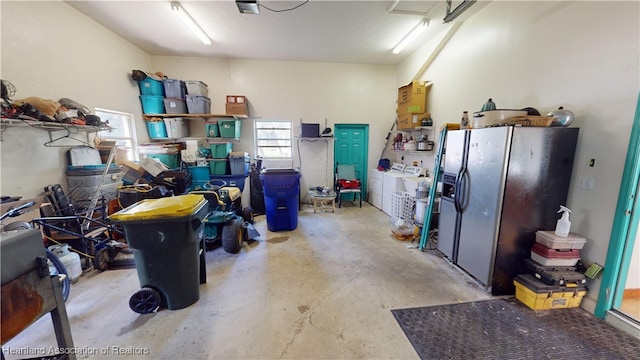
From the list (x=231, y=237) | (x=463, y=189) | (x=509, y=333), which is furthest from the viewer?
(x=231, y=237)

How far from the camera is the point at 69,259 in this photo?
2518mm


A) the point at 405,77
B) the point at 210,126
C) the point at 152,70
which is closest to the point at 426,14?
the point at 405,77

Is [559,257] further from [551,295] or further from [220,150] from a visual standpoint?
[220,150]

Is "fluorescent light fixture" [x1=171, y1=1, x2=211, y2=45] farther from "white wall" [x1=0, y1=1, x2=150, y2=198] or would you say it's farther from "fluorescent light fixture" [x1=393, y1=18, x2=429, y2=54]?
"fluorescent light fixture" [x1=393, y1=18, x2=429, y2=54]

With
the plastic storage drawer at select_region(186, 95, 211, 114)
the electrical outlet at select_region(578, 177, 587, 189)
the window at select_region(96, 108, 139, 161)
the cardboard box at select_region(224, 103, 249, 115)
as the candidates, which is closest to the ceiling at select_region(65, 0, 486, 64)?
the plastic storage drawer at select_region(186, 95, 211, 114)

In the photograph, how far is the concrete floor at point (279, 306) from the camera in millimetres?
1787

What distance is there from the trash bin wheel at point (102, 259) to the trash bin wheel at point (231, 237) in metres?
1.33

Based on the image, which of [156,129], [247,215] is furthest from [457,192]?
[156,129]

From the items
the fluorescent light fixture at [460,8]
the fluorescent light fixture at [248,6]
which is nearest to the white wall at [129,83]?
the fluorescent light fixture at [248,6]

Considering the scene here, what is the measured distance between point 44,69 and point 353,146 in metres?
5.42

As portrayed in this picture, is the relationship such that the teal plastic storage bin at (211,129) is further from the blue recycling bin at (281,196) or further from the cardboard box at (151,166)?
the blue recycling bin at (281,196)

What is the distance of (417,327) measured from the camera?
6.53 feet

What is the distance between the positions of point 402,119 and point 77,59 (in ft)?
18.4

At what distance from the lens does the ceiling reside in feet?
10.8
